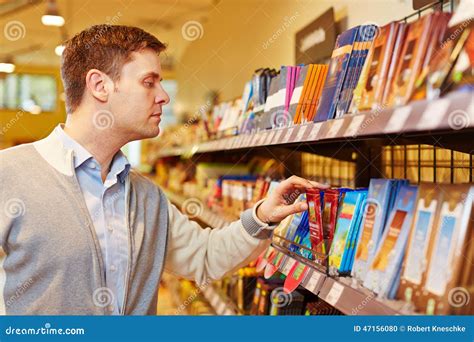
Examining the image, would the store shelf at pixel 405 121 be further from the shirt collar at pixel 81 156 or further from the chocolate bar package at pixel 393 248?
the shirt collar at pixel 81 156

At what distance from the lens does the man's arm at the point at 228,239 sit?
181cm

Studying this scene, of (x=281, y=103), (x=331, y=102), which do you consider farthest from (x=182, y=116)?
(x=331, y=102)

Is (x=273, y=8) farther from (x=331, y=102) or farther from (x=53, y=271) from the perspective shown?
(x=53, y=271)

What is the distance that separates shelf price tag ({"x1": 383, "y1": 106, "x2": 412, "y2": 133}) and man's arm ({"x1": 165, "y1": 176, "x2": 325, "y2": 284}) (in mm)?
601

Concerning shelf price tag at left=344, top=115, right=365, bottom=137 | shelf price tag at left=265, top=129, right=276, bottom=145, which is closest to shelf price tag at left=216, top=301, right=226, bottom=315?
shelf price tag at left=265, top=129, right=276, bottom=145

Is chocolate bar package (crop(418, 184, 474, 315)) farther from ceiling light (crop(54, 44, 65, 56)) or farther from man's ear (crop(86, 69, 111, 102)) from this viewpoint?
ceiling light (crop(54, 44, 65, 56))

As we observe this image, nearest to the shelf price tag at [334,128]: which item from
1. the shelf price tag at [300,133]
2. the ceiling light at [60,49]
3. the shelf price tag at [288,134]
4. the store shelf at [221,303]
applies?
the shelf price tag at [300,133]

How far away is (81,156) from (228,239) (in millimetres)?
532

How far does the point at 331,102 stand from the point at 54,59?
1162 cm

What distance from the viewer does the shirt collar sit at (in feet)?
5.72

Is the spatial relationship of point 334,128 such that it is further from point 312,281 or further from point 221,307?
point 221,307

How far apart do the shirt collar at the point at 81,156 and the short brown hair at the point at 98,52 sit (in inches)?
5.0

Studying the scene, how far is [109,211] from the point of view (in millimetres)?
1755

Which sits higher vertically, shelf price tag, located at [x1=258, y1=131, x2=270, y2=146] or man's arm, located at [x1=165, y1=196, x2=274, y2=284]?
shelf price tag, located at [x1=258, y1=131, x2=270, y2=146]
